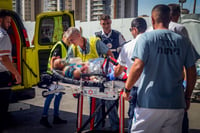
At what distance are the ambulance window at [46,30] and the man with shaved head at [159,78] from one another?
406cm

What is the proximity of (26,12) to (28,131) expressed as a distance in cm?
7166

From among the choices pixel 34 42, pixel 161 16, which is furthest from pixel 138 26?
pixel 34 42

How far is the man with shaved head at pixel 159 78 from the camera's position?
9.55ft

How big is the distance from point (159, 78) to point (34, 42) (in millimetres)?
4245

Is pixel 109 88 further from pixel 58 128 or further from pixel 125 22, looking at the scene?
pixel 125 22

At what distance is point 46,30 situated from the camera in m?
6.86

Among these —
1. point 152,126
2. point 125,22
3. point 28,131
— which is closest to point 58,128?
point 28,131

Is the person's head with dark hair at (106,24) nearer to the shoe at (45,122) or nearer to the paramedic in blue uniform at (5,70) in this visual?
the shoe at (45,122)

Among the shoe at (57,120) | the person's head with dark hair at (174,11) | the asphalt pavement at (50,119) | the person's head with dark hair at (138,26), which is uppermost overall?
the person's head with dark hair at (174,11)

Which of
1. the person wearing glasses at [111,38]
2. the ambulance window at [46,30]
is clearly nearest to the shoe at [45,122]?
the person wearing glasses at [111,38]

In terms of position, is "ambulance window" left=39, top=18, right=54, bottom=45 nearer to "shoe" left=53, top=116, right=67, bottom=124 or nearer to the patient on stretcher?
"shoe" left=53, top=116, right=67, bottom=124

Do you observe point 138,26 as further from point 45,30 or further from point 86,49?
point 45,30

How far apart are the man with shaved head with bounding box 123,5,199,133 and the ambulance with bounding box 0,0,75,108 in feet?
10.8

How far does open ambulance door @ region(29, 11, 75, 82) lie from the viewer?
6.63 metres
